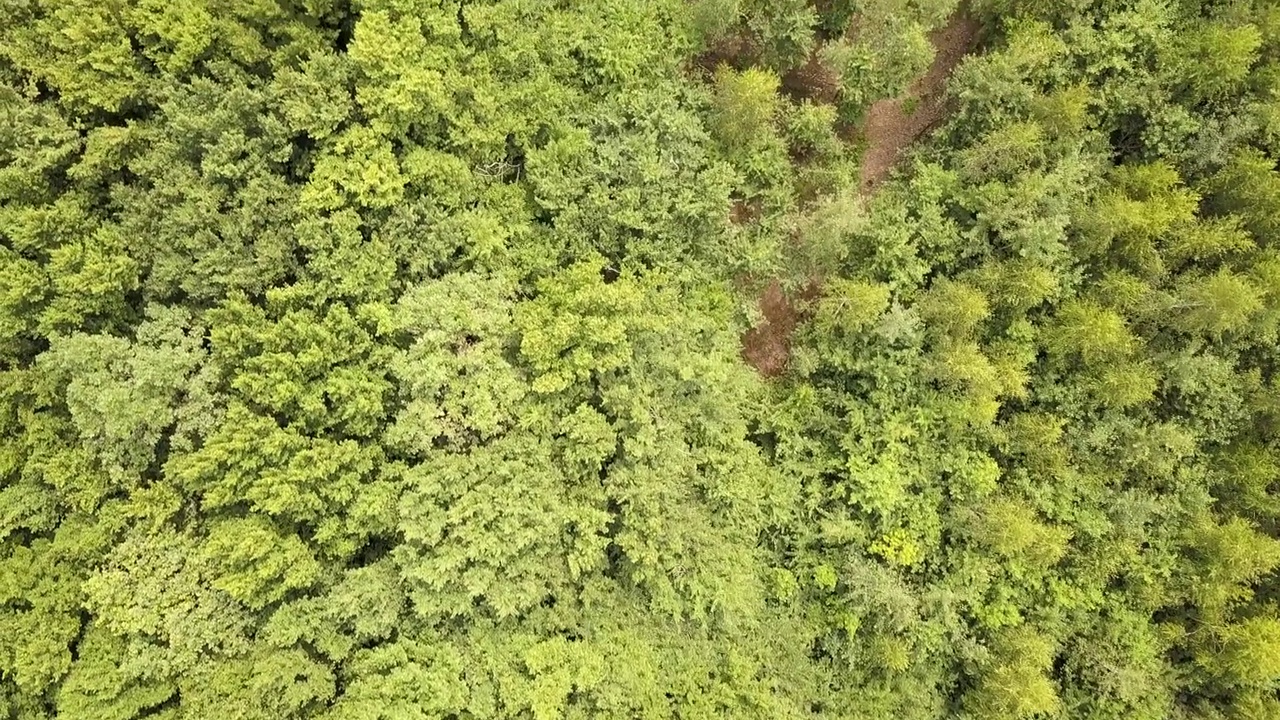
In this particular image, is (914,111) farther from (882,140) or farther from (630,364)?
(630,364)

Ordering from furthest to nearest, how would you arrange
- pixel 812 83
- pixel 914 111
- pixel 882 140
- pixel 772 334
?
pixel 772 334, pixel 882 140, pixel 914 111, pixel 812 83

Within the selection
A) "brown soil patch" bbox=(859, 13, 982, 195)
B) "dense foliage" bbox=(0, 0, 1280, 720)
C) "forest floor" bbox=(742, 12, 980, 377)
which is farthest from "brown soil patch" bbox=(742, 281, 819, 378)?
"brown soil patch" bbox=(859, 13, 982, 195)

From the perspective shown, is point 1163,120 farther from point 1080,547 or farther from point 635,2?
point 635,2

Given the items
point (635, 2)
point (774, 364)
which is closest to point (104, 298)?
point (635, 2)

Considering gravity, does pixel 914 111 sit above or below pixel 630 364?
above

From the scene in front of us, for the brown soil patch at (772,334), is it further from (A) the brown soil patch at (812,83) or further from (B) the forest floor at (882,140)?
(A) the brown soil patch at (812,83)

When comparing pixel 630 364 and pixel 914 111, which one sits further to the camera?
pixel 914 111

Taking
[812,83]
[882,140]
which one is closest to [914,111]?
[882,140]
